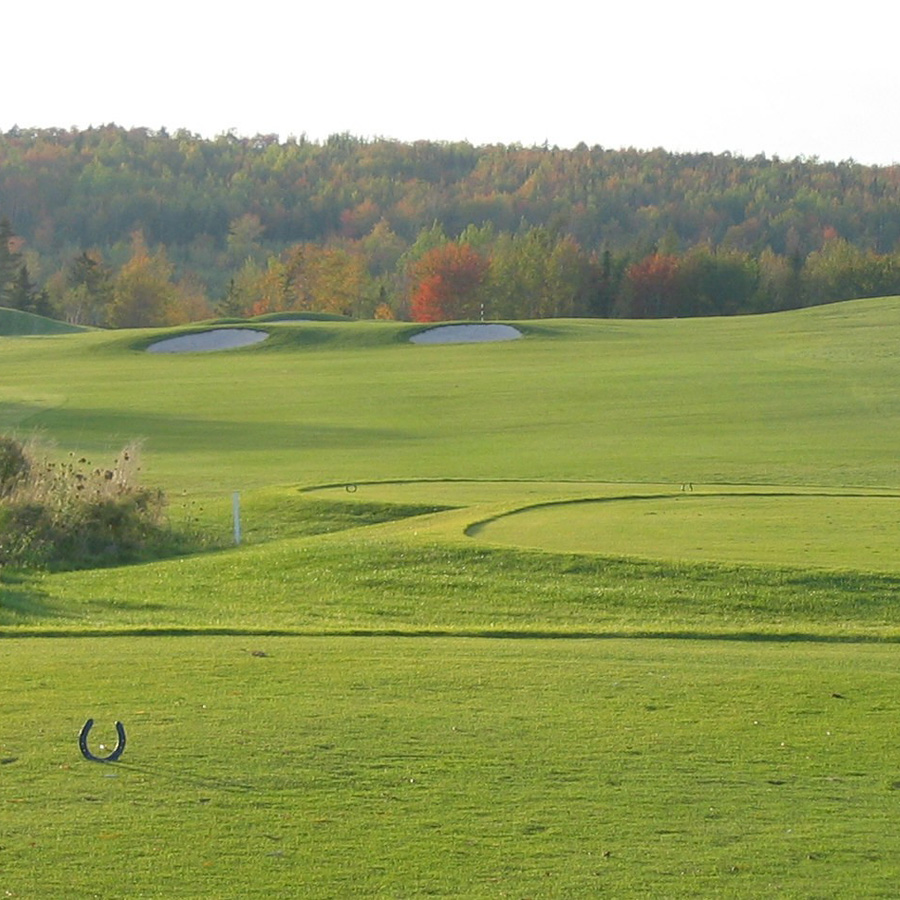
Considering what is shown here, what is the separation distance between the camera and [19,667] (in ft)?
32.9

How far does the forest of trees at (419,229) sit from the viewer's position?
90.6 meters

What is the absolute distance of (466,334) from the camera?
5531 centimetres

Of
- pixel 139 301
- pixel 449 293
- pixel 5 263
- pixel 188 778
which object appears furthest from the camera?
pixel 139 301

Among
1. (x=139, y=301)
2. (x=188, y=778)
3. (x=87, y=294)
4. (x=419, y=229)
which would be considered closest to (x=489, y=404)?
A: (x=188, y=778)

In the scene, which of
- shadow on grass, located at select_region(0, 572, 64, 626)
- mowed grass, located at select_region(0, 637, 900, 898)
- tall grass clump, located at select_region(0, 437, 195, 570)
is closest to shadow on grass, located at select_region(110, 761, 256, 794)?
mowed grass, located at select_region(0, 637, 900, 898)

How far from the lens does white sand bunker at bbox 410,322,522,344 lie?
54281mm

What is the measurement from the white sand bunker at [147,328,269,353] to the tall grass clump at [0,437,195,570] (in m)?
32.3

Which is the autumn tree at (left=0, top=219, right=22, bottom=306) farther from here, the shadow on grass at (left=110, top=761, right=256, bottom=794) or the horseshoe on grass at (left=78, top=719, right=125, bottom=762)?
the shadow on grass at (left=110, top=761, right=256, bottom=794)

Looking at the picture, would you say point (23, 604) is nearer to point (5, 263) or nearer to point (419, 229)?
point (5, 263)

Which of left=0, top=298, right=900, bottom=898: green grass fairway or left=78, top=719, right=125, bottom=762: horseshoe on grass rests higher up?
left=78, top=719, right=125, bottom=762: horseshoe on grass

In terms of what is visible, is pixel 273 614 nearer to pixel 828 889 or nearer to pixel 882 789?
pixel 882 789

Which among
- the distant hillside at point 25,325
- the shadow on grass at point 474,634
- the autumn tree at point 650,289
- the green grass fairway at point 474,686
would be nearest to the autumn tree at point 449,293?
the autumn tree at point 650,289

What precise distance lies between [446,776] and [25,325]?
65023mm

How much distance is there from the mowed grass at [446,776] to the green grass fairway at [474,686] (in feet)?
0.08
